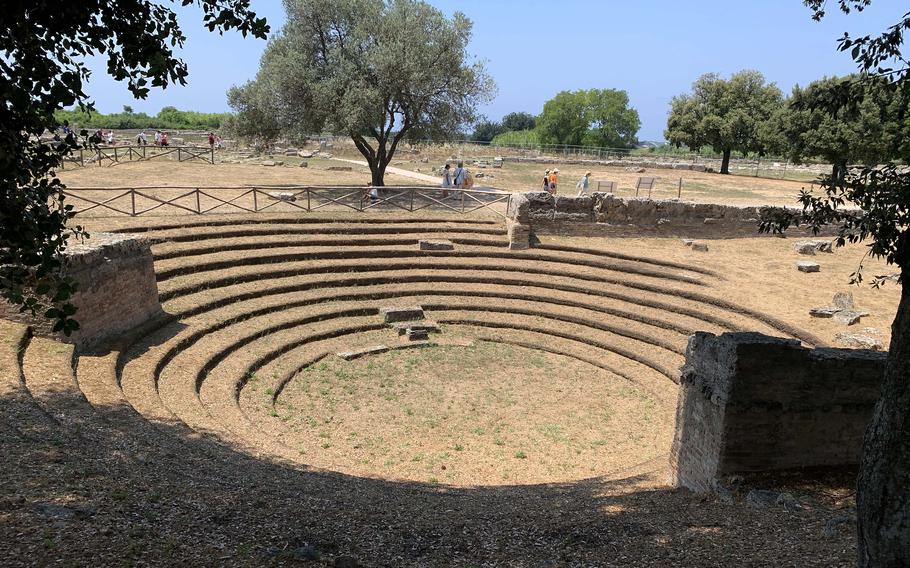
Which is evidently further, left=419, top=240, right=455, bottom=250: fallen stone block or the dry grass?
left=419, top=240, right=455, bottom=250: fallen stone block

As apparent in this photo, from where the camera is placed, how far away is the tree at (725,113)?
42688mm

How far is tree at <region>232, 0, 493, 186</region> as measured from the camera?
21922 millimetres

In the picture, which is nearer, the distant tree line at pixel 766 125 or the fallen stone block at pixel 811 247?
the fallen stone block at pixel 811 247

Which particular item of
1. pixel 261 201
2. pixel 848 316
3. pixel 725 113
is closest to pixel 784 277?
pixel 848 316

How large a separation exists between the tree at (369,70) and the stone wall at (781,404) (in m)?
16.9

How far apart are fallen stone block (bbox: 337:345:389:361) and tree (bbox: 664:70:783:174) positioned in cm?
3684

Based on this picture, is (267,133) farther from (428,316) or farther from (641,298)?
(641,298)

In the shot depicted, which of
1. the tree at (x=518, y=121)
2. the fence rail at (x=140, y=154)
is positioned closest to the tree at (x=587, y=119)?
the tree at (x=518, y=121)

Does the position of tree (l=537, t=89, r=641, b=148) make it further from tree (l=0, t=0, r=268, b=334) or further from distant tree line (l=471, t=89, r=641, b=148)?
tree (l=0, t=0, r=268, b=334)

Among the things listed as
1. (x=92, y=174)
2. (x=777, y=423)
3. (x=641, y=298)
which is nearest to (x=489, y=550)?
(x=777, y=423)

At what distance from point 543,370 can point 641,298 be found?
3.68 metres

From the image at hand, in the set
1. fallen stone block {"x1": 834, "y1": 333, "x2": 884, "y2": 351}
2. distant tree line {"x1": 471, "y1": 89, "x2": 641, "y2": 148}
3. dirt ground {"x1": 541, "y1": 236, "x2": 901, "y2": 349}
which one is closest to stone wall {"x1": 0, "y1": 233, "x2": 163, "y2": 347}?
dirt ground {"x1": 541, "y1": 236, "x2": 901, "y2": 349}

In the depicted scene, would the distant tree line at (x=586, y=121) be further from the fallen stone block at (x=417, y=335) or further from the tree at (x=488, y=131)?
the fallen stone block at (x=417, y=335)

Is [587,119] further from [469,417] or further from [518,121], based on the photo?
[469,417]
